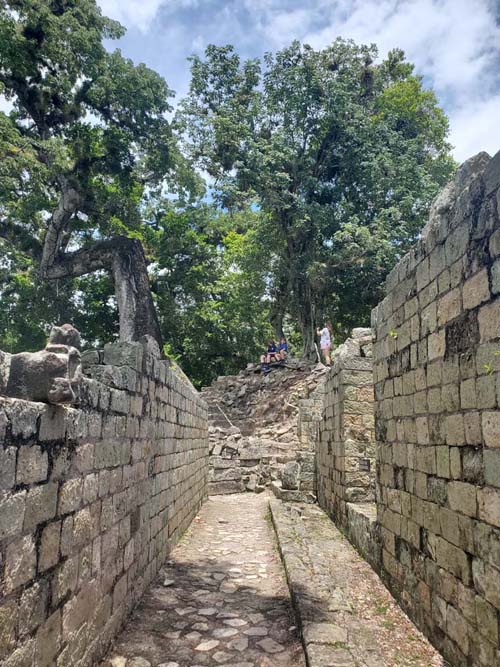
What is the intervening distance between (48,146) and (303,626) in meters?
15.5

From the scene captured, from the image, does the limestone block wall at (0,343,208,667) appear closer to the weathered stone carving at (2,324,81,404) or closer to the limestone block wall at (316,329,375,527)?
the weathered stone carving at (2,324,81,404)

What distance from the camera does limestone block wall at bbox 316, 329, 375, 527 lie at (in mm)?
7090

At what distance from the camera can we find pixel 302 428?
14.6 metres

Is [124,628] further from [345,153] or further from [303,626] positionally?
[345,153]

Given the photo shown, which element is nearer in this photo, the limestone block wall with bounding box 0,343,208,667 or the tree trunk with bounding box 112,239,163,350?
the limestone block wall with bounding box 0,343,208,667

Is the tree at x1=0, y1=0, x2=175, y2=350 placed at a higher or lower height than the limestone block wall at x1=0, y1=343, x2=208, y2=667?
higher

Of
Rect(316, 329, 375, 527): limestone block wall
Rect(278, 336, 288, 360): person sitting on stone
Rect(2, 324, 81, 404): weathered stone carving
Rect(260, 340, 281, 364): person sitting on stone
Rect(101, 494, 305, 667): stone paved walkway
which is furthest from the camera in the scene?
Rect(278, 336, 288, 360): person sitting on stone

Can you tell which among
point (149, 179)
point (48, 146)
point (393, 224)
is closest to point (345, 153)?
point (393, 224)

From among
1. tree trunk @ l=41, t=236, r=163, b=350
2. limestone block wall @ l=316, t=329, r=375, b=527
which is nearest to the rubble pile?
limestone block wall @ l=316, t=329, r=375, b=527

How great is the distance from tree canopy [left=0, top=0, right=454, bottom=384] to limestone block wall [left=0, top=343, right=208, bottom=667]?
11.1 meters

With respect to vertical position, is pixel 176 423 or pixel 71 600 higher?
pixel 176 423

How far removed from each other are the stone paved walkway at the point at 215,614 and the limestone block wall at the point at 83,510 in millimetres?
212

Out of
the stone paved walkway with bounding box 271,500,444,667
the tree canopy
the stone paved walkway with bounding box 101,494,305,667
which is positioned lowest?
the stone paved walkway with bounding box 101,494,305,667

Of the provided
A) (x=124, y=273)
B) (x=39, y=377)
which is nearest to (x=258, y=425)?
(x=124, y=273)
